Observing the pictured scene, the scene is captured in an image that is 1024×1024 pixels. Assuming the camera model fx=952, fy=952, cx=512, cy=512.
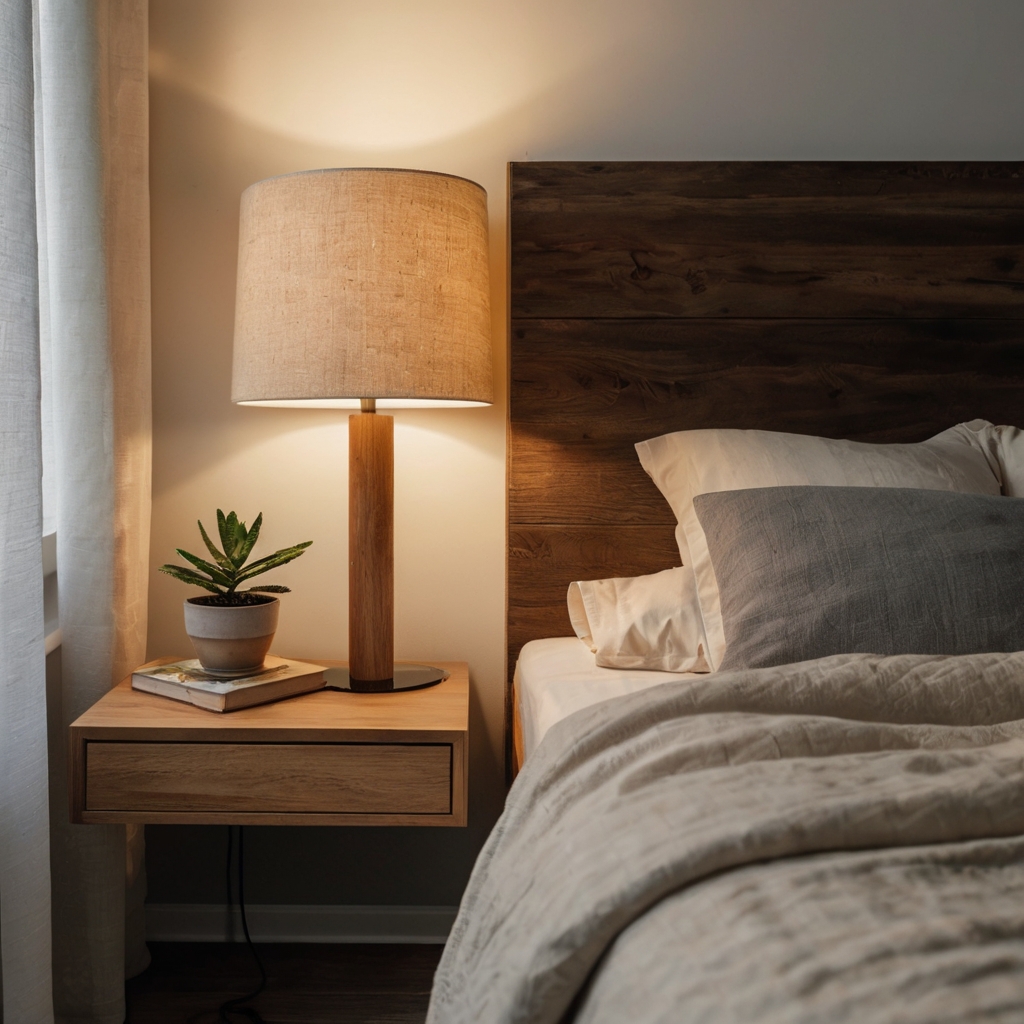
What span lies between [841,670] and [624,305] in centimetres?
106

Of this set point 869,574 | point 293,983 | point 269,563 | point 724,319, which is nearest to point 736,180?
point 724,319

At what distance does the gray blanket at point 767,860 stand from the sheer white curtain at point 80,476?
0.68 m

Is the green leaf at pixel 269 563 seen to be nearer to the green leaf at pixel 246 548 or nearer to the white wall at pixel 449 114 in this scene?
the green leaf at pixel 246 548

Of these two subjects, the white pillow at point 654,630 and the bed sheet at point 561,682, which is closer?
the bed sheet at point 561,682

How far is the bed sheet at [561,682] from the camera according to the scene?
1426mm

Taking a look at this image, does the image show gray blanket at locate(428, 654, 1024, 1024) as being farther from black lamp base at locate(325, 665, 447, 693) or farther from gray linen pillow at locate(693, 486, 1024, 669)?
black lamp base at locate(325, 665, 447, 693)

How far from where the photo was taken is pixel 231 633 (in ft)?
5.18

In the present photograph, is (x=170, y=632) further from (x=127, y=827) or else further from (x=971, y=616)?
(x=971, y=616)

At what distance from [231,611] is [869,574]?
0.99 metres

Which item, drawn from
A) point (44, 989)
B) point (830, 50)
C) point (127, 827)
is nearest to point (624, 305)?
point (830, 50)

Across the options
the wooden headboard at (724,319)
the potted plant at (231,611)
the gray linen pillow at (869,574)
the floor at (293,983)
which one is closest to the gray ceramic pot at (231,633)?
the potted plant at (231,611)

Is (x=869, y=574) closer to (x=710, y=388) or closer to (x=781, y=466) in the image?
(x=781, y=466)

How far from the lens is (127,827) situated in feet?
5.71

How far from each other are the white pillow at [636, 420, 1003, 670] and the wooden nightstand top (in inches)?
19.1
